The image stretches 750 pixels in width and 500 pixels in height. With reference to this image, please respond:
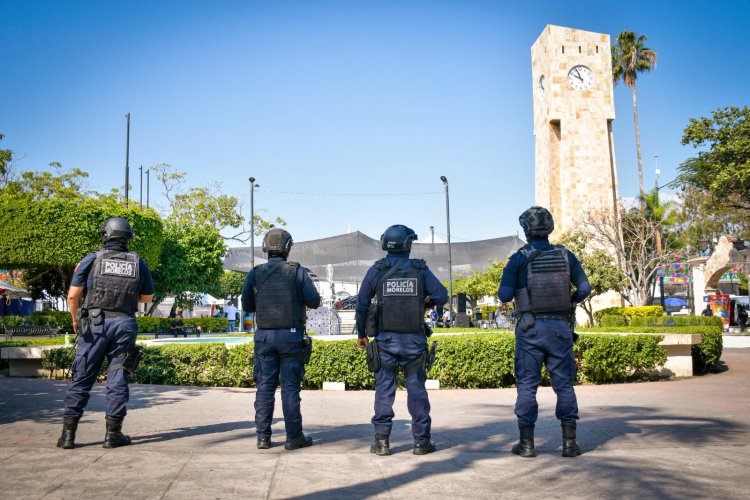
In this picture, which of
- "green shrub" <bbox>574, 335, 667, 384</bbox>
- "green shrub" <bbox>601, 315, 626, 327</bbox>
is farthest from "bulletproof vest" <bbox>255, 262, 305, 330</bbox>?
"green shrub" <bbox>601, 315, 626, 327</bbox>

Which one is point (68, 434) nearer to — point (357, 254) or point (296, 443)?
point (296, 443)

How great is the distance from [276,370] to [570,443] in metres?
Result: 2.46

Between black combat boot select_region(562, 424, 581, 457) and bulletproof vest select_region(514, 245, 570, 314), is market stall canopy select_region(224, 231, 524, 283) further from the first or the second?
black combat boot select_region(562, 424, 581, 457)

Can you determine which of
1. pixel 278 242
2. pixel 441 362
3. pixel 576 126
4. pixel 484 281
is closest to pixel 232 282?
pixel 484 281

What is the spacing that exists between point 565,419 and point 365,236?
34572 millimetres

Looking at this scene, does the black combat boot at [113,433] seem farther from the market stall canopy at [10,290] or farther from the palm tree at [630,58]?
the palm tree at [630,58]

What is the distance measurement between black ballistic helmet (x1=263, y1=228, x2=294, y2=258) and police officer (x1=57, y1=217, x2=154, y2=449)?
1.16m

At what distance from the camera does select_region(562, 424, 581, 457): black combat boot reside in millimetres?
5480

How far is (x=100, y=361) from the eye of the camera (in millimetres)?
6055

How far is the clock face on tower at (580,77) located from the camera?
1452 inches

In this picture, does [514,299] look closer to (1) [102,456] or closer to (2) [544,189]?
(1) [102,456]

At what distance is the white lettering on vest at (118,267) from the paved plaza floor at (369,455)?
4.77 ft

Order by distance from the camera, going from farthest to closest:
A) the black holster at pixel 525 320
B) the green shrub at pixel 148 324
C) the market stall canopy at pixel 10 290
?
the green shrub at pixel 148 324
the market stall canopy at pixel 10 290
the black holster at pixel 525 320

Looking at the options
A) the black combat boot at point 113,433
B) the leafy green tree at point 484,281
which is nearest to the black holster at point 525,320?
the black combat boot at point 113,433
